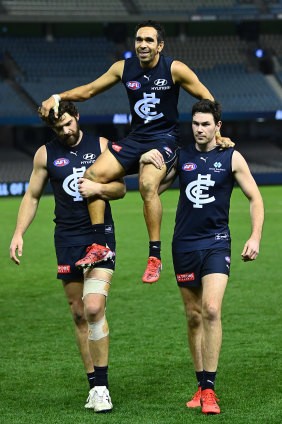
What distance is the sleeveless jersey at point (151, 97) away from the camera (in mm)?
6883

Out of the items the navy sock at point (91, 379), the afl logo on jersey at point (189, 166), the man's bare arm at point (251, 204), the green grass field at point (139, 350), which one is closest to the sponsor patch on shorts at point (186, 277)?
the man's bare arm at point (251, 204)

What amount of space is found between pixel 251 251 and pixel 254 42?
142ft

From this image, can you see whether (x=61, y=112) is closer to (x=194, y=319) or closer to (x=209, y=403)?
(x=194, y=319)

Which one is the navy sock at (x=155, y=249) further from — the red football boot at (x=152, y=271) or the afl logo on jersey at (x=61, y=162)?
the afl logo on jersey at (x=61, y=162)

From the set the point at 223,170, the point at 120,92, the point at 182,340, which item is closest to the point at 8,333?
the point at 182,340

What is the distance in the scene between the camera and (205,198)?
6691mm

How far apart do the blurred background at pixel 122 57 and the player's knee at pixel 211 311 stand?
32.6 m

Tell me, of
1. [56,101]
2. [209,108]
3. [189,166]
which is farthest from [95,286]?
[209,108]

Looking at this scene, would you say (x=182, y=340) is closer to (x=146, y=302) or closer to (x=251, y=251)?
(x=146, y=302)

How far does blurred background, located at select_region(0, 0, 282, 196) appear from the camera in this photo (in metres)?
41.3

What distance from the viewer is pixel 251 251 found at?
6320 mm

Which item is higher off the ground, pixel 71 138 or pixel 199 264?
pixel 71 138

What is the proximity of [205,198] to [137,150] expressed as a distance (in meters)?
0.73

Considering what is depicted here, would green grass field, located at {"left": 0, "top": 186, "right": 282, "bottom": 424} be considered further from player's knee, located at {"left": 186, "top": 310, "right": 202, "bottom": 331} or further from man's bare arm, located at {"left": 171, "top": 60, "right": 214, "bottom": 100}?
man's bare arm, located at {"left": 171, "top": 60, "right": 214, "bottom": 100}
